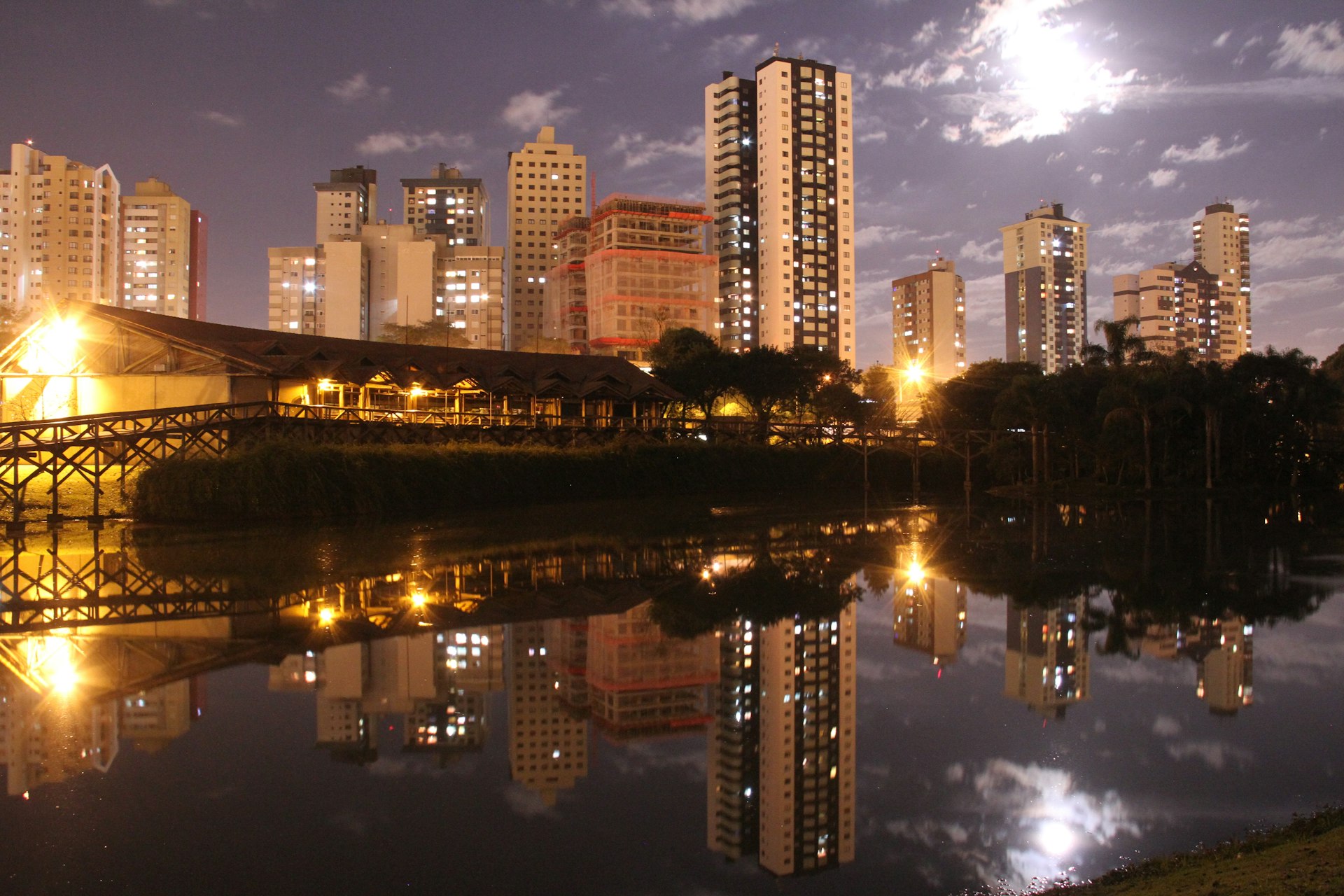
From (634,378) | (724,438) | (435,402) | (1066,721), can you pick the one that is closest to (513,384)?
(435,402)

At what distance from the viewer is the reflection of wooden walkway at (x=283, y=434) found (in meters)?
26.0

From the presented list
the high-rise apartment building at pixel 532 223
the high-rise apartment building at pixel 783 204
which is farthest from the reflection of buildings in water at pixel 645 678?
the high-rise apartment building at pixel 532 223

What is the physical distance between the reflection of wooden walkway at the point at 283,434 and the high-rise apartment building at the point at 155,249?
350 ft

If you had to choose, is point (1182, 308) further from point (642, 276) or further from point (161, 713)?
point (161, 713)

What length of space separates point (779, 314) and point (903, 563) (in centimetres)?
10527

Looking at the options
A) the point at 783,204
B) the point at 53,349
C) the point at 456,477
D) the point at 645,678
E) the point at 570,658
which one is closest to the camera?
the point at 645,678

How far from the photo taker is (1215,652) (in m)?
11.0

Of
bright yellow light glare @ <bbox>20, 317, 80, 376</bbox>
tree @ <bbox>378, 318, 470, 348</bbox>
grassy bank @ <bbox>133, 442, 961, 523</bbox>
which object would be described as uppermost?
tree @ <bbox>378, 318, 470, 348</bbox>

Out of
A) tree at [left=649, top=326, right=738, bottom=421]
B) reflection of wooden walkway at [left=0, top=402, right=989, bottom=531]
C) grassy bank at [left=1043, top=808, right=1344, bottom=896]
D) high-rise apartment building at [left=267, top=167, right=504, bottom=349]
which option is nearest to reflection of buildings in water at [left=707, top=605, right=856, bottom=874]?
grassy bank at [left=1043, top=808, right=1344, bottom=896]

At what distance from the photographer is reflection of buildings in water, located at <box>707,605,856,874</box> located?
241 inches

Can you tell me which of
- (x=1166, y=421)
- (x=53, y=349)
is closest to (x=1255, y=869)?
(x=53, y=349)

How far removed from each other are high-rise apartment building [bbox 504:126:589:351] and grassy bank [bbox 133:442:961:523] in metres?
92.9

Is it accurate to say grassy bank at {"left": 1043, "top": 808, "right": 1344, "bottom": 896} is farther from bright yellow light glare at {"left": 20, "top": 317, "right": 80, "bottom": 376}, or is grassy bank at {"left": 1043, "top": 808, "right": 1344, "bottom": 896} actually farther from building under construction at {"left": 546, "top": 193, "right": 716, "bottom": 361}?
building under construction at {"left": 546, "top": 193, "right": 716, "bottom": 361}

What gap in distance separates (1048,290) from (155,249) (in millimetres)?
153762
